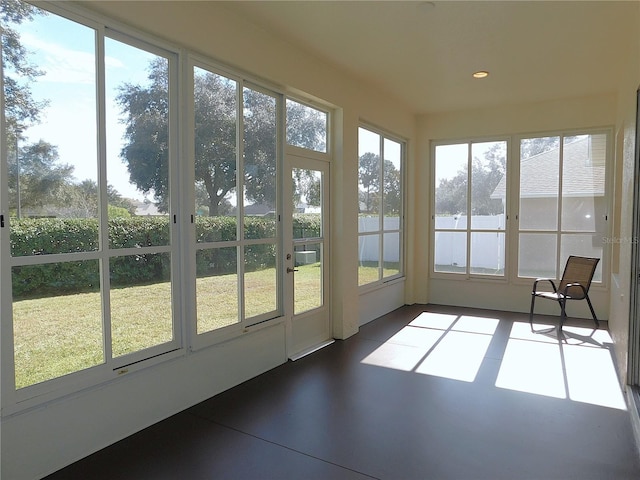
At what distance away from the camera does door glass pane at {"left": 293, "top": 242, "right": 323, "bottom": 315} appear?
4188 mm

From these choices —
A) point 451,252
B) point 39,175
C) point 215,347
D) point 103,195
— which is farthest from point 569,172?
point 39,175

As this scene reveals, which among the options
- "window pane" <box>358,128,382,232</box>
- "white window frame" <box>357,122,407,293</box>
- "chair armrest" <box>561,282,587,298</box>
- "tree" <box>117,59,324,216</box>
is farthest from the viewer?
"white window frame" <box>357,122,407,293</box>

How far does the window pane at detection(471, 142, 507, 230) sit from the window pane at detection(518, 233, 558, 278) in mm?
427

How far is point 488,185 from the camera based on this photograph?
243 inches

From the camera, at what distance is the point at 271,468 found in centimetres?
226

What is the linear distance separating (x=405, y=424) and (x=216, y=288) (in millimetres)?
1689

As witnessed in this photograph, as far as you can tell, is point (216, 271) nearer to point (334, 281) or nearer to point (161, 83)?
point (161, 83)

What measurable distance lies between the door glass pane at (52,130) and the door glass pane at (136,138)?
12cm

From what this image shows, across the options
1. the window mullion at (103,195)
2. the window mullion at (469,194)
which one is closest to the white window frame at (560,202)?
the window mullion at (469,194)

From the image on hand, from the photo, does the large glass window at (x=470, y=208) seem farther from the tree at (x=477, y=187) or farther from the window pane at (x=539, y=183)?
the window pane at (x=539, y=183)

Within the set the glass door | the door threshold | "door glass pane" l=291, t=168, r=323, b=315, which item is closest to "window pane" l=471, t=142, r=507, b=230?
the glass door

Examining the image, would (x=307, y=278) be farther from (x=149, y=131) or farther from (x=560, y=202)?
(x=560, y=202)

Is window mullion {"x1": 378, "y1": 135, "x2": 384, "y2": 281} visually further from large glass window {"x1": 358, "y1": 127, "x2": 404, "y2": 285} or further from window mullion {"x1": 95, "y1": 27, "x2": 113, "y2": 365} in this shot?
window mullion {"x1": 95, "y1": 27, "x2": 113, "y2": 365}

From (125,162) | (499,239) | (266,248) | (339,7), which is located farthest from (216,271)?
(499,239)
